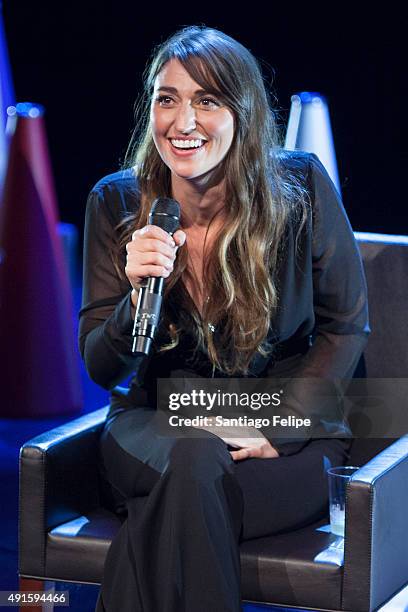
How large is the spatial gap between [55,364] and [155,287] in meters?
1.88

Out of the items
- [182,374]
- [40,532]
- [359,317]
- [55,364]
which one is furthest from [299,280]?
[55,364]

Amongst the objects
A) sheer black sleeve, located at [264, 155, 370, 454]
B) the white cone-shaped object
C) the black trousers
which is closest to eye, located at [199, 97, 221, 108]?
sheer black sleeve, located at [264, 155, 370, 454]

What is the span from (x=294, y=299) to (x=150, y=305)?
56 cm

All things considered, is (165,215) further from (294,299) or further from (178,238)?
(294,299)

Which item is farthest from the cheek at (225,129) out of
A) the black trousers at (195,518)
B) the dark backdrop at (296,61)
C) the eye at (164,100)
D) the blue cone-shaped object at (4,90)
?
the blue cone-shaped object at (4,90)

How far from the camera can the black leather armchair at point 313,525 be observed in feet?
6.11

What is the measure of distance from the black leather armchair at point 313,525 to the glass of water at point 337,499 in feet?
0.07

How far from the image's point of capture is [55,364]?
360 centimetres

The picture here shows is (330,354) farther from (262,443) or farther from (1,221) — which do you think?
(1,221)

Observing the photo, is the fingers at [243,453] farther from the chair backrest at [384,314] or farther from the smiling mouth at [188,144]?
the smiling mouth at [188,144]

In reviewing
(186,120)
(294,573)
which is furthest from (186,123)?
(294,573)

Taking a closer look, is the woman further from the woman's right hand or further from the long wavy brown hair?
the woman's right hand

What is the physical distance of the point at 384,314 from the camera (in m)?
2.37

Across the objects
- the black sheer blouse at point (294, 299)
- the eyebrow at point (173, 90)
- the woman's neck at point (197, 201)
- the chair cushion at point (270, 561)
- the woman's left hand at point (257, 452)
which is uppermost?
the eyebrow at point (173, 90)
